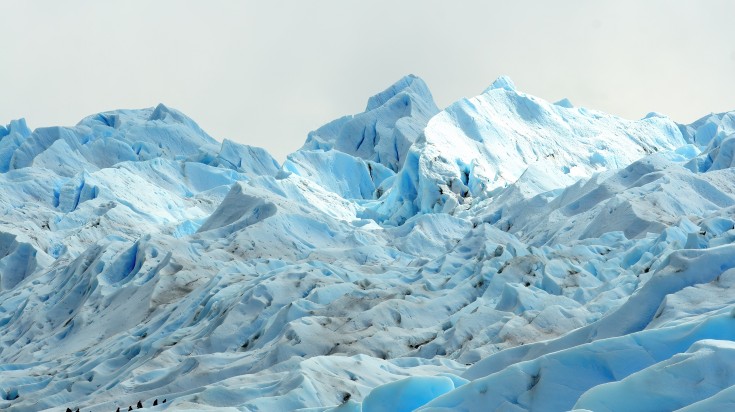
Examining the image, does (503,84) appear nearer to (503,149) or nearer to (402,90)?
(503,149)

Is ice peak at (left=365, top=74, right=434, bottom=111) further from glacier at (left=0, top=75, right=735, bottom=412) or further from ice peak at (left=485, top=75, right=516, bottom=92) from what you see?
ice peak at (left=485, top=75, right=516, bottom=92)

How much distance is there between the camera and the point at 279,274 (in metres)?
28.3

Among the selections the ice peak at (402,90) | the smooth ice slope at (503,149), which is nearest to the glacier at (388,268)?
the smooth ice slope at (503,149)

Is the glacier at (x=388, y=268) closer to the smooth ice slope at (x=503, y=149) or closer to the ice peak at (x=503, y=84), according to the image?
the smooth ice slope at (x=503, y=149)

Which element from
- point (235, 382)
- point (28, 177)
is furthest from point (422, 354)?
point (28, 177)

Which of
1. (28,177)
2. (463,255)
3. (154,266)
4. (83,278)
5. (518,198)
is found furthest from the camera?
(28,177)

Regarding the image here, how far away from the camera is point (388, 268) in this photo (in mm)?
31281

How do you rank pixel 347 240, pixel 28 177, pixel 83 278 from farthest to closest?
pixel 28 177 < pixel 347 240 < pixel 83 278

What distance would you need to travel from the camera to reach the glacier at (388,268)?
1304cm

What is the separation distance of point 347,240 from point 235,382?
22.1 m

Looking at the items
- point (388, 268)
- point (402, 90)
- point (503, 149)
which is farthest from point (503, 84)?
point (388, 268)

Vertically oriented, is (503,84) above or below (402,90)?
below

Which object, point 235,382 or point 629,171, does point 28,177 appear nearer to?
point 629,171

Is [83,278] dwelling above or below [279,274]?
above
